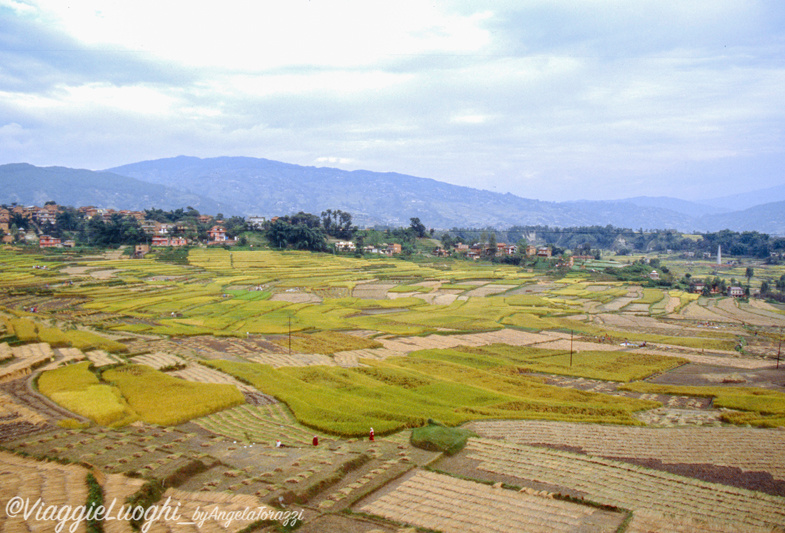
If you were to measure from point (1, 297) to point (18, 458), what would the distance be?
124 feet

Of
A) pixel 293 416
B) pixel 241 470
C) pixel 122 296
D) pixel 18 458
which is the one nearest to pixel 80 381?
pixel 18 458

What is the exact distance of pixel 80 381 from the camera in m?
21.4

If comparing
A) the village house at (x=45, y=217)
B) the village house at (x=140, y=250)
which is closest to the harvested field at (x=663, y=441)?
the village house at (x=140, y=250)

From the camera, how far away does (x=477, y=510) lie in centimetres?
1205

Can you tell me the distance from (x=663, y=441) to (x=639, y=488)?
4.11 m

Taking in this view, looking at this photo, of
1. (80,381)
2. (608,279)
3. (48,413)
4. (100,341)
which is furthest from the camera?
(608,279)

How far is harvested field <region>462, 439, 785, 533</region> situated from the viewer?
1195 cm

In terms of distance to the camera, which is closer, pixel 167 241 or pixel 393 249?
pixel 167 241

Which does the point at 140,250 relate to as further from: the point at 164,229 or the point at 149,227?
the point at 164,229

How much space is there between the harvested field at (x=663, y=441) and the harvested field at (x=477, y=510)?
398cm

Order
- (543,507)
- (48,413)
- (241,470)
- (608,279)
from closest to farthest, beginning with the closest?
1. (543,507)
2. (241,470)
3. (48,413)
4. (608,279)

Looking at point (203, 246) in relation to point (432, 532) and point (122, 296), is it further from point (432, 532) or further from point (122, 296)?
point (432, 532)

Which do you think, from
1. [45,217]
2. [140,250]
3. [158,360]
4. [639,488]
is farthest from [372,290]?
[45,217]

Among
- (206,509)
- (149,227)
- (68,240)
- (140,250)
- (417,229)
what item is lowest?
(206,509)
